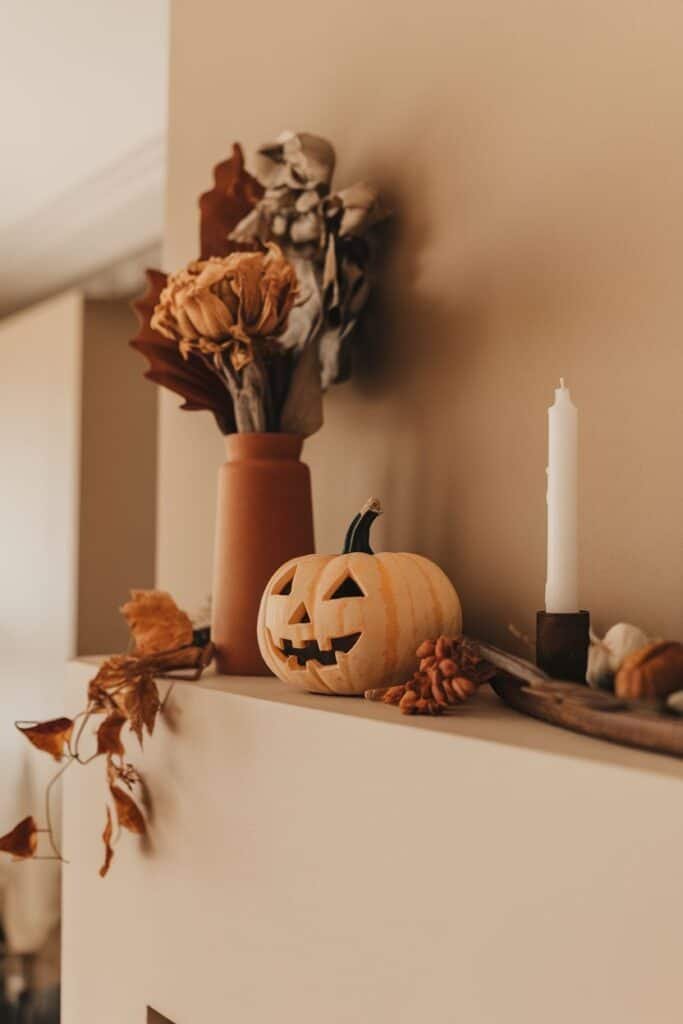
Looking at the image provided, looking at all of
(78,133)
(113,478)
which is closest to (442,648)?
(78,133)

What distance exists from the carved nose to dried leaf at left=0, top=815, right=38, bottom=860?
31cm

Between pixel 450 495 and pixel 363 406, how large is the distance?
16 cm

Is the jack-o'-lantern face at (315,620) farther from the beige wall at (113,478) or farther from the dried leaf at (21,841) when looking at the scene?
the beige wall at (113,478)

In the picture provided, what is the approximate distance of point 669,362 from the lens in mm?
754

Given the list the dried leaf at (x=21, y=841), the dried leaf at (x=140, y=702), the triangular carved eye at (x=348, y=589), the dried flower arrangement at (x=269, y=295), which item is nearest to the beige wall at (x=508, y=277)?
the dried flower arrangement at (x=269, y=295)

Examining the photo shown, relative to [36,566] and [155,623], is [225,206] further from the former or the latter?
[36,566]

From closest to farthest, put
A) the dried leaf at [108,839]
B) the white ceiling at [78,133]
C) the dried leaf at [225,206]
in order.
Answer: the dried leaf at [108,839] < the dried leaf at [225,206] < the white ceiling at [78,133]

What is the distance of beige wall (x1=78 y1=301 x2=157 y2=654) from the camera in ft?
8.34

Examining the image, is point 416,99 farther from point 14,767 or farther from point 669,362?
point 14,767

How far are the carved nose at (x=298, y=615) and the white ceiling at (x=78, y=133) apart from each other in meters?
1.33

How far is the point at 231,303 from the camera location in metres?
0.88

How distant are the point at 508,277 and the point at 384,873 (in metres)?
0.50

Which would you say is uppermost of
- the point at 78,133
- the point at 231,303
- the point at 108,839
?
the point at 78,133

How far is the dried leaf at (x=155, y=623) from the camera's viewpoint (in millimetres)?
910
